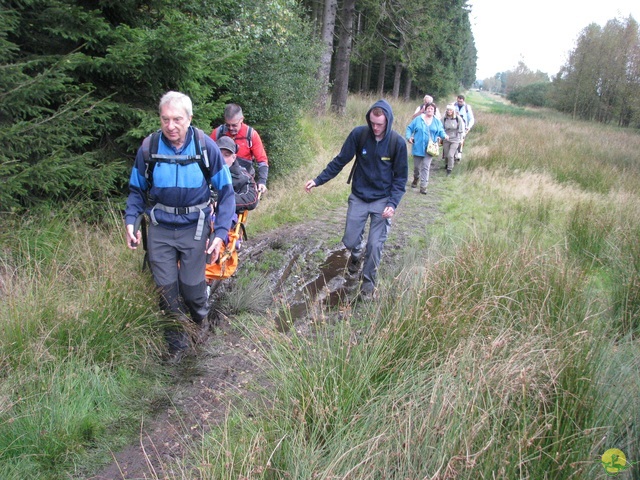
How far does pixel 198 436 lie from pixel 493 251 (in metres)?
3.18

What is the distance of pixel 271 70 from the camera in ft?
30.5

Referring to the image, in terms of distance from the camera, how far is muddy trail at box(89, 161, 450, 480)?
287cm

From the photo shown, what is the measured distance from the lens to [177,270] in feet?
12.9

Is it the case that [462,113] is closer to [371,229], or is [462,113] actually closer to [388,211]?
[371,229]

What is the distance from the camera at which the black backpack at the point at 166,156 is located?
3.53 m

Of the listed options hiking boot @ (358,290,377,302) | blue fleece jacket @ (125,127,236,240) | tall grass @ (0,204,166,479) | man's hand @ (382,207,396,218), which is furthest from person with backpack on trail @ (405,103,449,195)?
tall grass @ (0,204,166,479)

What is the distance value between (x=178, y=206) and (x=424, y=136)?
766 cm

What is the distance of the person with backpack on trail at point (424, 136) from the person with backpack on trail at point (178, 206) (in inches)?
285

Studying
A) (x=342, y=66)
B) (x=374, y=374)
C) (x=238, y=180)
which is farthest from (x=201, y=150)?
(x=342, y=66)

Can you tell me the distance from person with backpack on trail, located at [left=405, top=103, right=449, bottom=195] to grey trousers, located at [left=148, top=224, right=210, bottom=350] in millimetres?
7394

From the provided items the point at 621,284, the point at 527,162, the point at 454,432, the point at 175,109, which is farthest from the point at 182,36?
the point at 527,162

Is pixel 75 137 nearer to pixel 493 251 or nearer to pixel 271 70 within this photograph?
pixel 493 251

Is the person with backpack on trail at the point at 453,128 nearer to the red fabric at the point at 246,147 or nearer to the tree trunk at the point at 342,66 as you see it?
the tree trunk at the point at 342,66

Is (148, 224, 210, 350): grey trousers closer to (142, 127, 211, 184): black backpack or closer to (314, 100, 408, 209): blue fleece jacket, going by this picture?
(142, 127, 211, 184): black backpack
